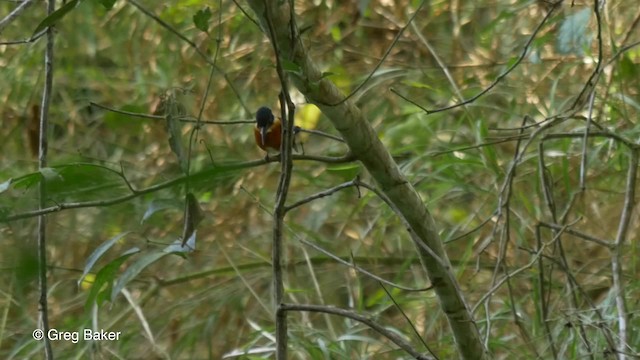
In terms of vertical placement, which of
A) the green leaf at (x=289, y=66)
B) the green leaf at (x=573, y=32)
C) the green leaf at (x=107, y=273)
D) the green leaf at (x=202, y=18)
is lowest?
the green leaf at (x=107, y=273)

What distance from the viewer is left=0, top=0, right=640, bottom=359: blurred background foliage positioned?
7.80 feet

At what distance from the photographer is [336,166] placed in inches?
81.7

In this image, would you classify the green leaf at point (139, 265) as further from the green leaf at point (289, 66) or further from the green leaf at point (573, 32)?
the green leaf at point (573, 32)

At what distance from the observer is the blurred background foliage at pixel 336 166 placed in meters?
2.38

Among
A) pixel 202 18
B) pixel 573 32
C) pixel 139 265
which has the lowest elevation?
pixel 139 265

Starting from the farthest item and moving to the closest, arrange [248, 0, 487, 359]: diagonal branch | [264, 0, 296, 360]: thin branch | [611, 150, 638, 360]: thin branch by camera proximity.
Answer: [611, 150, 638, 360]: thin branch
[248, 0, 487, 359]: diagonal branch
[264, 0, 296, 360]: thin branch

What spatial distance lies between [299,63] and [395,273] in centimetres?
181

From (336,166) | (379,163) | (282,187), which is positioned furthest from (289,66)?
(336,166)

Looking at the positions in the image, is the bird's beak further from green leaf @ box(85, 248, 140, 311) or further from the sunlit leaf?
the sunlit leaf

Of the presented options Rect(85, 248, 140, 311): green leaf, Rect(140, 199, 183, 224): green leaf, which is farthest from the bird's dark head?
Rect(140, 199, 183, 224): green leaf

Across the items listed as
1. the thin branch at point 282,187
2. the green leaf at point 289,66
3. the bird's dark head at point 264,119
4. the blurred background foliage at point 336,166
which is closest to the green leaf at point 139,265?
the thin branch at point 282,187

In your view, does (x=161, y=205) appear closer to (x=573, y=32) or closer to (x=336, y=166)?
(x=336, y=166)

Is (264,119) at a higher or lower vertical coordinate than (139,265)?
higher

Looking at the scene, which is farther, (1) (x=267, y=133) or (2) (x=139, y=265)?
(1) (x=267, y=133)
